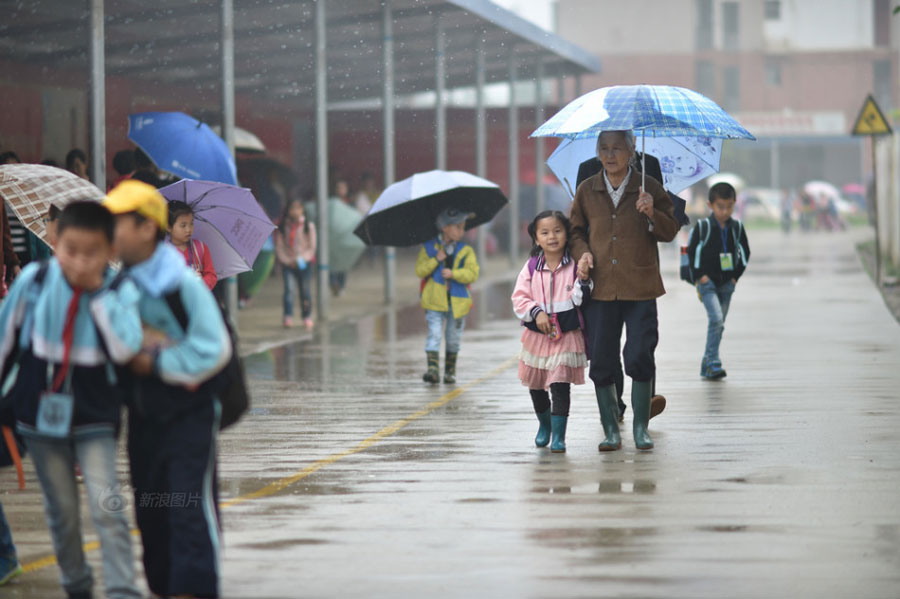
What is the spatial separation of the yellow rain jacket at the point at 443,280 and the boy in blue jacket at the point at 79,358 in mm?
6823

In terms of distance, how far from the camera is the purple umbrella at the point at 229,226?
891 cm

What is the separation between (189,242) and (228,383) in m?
3.92

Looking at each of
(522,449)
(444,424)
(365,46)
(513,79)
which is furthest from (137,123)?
(513,79)

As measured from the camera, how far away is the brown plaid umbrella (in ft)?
28.2

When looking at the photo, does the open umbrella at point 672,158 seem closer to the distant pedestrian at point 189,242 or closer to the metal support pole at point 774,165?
the distant pedestrian at point 189,242

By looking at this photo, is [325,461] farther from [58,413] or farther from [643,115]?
[58,413]

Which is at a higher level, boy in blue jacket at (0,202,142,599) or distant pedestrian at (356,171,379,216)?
distant pedestrian at (356,171,379,216)

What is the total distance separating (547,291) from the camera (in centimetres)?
839

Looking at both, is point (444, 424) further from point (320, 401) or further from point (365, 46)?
point (365, 46)

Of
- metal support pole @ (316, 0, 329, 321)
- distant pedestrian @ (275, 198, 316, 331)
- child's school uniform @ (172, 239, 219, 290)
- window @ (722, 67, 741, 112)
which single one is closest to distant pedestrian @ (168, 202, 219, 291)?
child's school uniform @ (172, 239, 219, 290)

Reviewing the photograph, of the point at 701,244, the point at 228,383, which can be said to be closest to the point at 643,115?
the point at 228,383

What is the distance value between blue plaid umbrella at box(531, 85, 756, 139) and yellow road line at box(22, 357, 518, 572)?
2.17 meters

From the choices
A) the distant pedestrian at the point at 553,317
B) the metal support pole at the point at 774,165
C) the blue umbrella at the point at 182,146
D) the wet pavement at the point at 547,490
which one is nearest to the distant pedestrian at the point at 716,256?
the wet pavement at the point at 547,490

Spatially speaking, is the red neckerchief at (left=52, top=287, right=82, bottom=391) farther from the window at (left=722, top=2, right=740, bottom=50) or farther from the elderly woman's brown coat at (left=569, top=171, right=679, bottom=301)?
the window at (left=722, top=2, right=740, bottom=50)
